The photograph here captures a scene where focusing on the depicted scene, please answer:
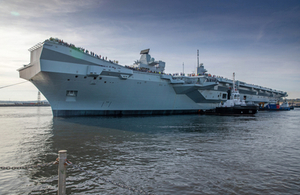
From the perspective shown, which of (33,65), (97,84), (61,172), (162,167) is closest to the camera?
(61,172)

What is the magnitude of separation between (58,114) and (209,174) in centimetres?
2074

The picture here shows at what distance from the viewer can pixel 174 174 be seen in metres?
6.03

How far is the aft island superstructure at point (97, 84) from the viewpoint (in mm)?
19703

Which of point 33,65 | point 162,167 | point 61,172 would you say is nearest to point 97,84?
point 33,65

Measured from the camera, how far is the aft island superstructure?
776 inches

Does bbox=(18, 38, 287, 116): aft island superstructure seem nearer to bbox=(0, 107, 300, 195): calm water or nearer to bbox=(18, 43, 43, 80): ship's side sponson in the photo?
bbox=(18, 43, 43, 80): ship's side sponson

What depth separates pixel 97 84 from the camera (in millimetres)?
22172

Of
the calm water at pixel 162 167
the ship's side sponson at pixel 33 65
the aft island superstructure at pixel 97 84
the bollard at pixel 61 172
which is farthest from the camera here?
the aft island superstructure at pixel 97 84

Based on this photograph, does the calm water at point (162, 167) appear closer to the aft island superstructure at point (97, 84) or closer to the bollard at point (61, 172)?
the bollard at point (61, 172)

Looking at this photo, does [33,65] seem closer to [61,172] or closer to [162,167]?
[162,167]

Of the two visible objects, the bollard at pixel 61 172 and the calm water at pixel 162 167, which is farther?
the calm water at pixel 162 167

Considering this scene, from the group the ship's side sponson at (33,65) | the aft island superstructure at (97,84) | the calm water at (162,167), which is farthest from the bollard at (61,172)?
the ship's side sponson at (33,65)

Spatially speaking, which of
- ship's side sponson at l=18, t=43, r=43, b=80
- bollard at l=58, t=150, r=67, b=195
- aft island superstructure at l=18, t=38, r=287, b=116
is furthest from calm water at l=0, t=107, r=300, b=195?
ship's side sponson at l=18, t=43, r=43, b=80

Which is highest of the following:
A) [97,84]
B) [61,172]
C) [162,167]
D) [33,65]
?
[33,65]
